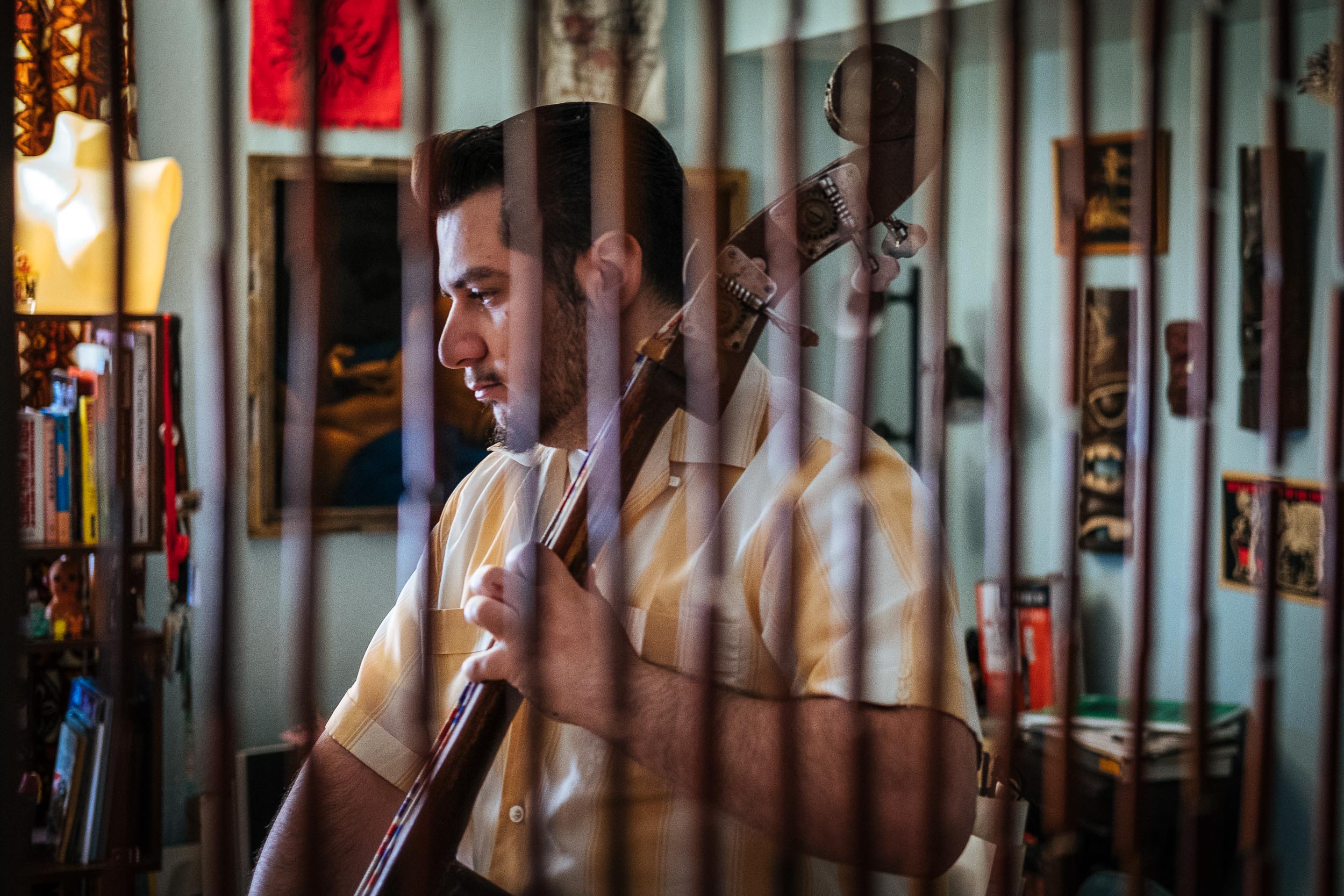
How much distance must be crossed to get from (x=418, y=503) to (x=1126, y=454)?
2537 millimetres

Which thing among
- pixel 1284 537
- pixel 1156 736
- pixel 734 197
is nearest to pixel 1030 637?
pixel 1156 736

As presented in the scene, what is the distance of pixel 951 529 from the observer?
311 cm

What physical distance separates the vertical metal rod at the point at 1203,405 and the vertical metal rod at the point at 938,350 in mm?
151

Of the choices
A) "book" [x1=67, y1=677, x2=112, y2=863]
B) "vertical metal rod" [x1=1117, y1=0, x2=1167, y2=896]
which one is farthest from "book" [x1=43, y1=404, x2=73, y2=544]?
"vertical metal rod" [x1=1117, y1=0, x2=1167, y2=896]

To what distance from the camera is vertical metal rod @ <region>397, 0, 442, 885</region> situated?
583 millimetres

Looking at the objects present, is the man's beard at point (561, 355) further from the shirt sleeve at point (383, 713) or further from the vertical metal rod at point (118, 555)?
the vertical metal rod at point (118, 555)

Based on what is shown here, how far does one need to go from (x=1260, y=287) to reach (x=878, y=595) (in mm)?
2137

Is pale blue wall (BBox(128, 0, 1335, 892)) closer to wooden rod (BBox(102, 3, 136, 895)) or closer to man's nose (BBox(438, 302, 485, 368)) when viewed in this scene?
man's nose (BBox(438, 302, 485, 368))

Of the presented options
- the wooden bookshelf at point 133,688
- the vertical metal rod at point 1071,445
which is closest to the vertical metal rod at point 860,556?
the vertical metal rod at point 1071,445

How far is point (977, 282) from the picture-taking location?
3109 millimetres

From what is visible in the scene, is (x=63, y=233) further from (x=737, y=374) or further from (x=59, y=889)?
(x=737, y=374)

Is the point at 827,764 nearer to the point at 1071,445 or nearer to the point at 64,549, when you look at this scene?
the point at 1071,445

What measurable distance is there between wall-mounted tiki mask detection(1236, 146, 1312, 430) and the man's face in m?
1.96

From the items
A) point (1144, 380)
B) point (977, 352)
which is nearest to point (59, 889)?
point (1144, 380)
